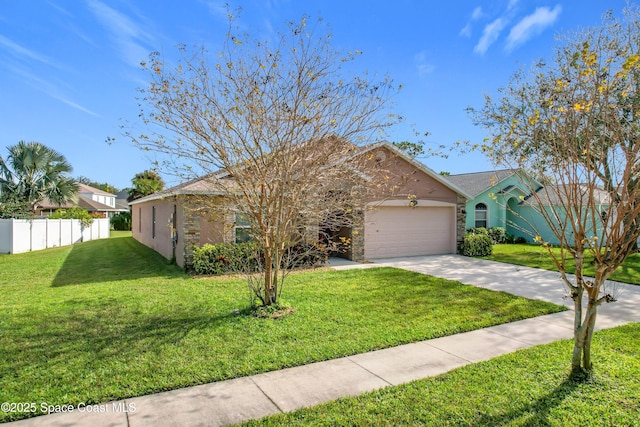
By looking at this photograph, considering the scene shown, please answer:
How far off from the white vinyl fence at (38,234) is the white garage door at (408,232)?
1700cm

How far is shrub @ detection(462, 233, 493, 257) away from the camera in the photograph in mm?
16455

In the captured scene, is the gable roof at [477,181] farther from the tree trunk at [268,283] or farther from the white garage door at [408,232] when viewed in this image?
the tree trunk at [268,283]

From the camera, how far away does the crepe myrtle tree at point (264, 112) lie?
6504 mm

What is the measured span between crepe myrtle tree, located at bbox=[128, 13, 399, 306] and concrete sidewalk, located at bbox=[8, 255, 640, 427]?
2930 millimetres

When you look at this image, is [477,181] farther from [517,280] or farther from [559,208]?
[517,280]

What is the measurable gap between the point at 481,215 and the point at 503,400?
2133 centimetres

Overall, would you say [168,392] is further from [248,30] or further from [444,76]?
[444,76]

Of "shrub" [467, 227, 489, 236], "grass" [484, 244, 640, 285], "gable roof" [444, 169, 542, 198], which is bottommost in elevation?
"grass" [484, 244, 640, 285]

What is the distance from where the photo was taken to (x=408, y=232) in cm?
1606

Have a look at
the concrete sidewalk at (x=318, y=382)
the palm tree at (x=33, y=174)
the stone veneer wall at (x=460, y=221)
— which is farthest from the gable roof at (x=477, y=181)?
the palm tree at (x=33, y=174)

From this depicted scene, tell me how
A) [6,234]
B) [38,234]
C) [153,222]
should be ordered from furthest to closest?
1. [38,234]
2. [153,222]
3. [6,234]

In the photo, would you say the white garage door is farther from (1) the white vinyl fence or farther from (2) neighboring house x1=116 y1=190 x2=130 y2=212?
(2) neighboring house x1=116 y1=190 x2=130 y2=212

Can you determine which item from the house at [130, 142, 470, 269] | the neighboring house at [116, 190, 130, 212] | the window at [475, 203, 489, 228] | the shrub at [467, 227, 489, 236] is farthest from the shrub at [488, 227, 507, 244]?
the neighboring house at [116, 190, 130, 212]

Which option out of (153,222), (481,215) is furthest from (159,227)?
(481,215)
